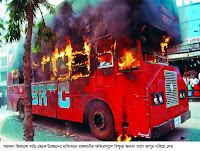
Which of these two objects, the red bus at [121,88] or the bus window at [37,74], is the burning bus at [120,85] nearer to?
the red bus at [121,88]

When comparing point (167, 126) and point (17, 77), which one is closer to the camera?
point (167, 126)

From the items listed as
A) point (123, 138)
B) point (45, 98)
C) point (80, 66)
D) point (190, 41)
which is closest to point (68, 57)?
point (80, 66)

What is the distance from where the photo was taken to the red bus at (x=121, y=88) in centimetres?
327

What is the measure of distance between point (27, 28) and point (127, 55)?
2240mm

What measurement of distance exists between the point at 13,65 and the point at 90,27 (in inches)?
227

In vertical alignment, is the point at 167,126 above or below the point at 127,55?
below

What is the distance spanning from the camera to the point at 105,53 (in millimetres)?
4055

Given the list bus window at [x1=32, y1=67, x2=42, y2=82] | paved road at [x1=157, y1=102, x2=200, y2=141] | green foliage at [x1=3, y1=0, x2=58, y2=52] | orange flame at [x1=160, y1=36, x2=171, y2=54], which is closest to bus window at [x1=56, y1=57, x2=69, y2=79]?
green foliage at [x1=3, y1=0, x2=58, y2=52]

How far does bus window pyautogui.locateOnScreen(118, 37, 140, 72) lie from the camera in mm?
3488

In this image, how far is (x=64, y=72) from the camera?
5.15 m

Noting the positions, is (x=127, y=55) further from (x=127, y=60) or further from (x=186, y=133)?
(x=186, y=133)

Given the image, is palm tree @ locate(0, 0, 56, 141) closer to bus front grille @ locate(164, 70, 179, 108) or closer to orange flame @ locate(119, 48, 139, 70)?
orange flame @ locate(119, 48, 139, 70)

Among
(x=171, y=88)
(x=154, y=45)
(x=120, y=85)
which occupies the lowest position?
(x=171, y=88)

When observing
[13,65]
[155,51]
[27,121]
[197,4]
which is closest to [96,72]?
[155,51]
